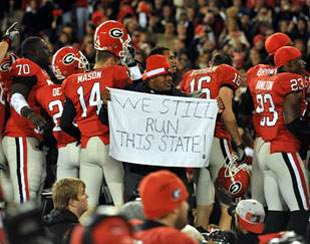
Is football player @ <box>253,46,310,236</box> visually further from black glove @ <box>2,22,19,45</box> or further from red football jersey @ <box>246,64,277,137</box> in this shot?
black glove @ <box>2,22,19,45</box>

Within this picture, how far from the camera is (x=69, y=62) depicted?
9.95 meters

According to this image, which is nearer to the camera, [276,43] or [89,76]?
[89,76]

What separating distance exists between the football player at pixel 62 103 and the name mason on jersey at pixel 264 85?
152cm

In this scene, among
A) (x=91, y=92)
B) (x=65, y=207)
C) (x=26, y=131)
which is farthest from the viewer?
(x=26, y=131)

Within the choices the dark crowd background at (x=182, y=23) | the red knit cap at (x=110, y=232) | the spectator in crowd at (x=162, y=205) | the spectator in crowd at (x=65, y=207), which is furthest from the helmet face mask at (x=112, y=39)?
the dark crowd background at (x=182, y=23)

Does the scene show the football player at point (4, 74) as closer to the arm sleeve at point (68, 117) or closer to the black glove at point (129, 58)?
the arm sleeve at point (68, 117)

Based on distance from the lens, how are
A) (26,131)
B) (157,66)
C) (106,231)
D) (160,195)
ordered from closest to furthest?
(106,231)
(160,195)
(157,66)
(26,131)

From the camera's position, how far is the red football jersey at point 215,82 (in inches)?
388

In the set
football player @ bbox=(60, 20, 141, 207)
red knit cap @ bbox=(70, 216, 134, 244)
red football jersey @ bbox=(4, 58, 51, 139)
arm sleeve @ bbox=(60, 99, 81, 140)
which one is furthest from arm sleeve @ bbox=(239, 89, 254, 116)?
red knit cap @ bbox=(70, 216, 134, 244)

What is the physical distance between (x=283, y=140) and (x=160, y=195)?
364cm

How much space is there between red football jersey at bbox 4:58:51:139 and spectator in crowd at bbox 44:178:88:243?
2.34m

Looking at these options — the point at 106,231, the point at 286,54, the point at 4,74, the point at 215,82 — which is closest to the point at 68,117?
the point at 4,74

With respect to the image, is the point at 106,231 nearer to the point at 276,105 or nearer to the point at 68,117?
the point at 68,117

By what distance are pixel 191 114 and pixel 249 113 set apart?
0.70m
